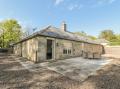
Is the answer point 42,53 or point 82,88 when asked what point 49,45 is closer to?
point 42,53

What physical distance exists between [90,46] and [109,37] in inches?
1774

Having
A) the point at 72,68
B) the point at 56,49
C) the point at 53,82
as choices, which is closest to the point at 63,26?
the point at 56,49

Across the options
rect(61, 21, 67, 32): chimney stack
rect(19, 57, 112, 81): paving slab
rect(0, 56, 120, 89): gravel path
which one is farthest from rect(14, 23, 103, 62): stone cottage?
rect(0, 56, 120, 89): gravel path

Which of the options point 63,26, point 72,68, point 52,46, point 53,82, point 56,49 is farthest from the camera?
point 63,26

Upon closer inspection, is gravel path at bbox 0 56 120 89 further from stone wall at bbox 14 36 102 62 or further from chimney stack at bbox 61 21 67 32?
chimney stack at bbox 61 21 67 32

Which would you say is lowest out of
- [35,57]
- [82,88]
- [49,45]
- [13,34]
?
[82,88]

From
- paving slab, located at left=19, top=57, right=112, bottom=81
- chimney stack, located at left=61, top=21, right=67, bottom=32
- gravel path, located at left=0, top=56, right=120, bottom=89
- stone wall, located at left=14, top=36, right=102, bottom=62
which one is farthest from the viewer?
chimney stack, located at left=61, top=21, right=67, bottom=32

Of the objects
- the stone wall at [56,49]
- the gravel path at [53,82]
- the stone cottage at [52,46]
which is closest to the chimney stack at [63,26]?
the stone cottage at [52,46]

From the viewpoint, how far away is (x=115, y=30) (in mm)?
64875

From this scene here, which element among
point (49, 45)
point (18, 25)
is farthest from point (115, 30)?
point (49, 45)

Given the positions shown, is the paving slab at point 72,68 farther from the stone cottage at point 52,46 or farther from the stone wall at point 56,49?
the stone cottage at point 52,46

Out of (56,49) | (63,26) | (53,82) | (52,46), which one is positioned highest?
(63,26)

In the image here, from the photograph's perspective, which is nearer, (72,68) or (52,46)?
(72,68)

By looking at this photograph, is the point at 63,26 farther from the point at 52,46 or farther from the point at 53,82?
the point at 53,82
